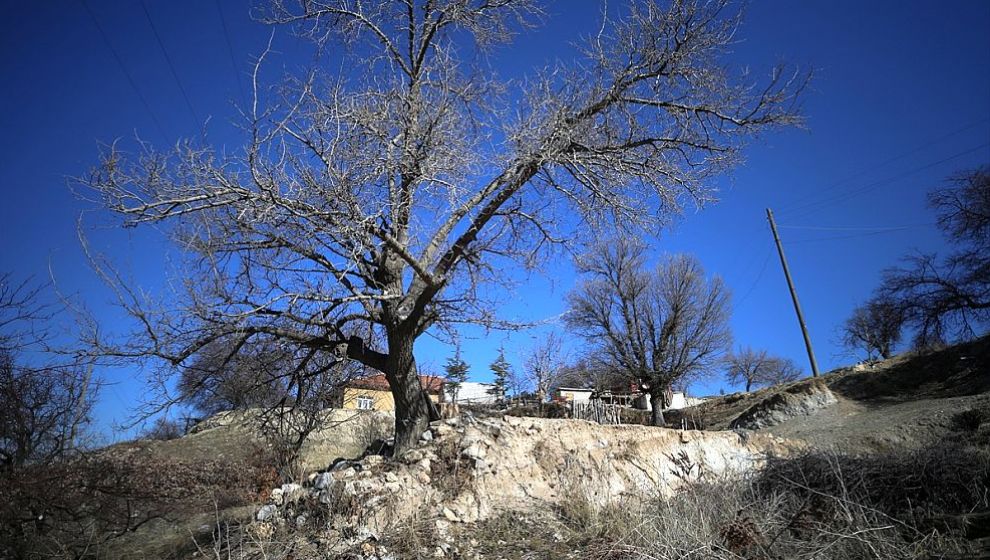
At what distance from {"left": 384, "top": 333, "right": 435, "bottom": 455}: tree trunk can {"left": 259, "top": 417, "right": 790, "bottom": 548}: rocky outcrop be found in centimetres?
27

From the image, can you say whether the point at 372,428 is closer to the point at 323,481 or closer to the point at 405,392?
the point at 405,392

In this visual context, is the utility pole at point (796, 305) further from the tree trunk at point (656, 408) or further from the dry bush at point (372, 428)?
the dry bush at point (372, 428)

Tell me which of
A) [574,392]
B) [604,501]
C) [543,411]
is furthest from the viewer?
[574,392]

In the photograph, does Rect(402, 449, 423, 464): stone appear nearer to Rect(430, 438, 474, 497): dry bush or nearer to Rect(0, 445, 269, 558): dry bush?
Rect(430, 438, 474, 497): dry bush

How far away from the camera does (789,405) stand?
21203 millimetres

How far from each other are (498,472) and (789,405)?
58.8ft

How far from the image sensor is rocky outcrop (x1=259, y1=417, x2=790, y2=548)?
6906 mm

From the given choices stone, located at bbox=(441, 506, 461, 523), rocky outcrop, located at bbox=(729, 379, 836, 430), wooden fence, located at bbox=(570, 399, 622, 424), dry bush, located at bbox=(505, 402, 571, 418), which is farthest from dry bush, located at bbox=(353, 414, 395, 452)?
rocky outcrop, located at bbox=(729, 379, 836, 430)

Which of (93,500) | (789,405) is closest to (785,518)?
(93,500)

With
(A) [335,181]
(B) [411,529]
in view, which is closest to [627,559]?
(B) [411,529]

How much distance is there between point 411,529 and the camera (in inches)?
240

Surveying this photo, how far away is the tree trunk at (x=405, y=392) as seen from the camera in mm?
9000

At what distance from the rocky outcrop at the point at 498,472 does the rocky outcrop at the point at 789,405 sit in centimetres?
1199

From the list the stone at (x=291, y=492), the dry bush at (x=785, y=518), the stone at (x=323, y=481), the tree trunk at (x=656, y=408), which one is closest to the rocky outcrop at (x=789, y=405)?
the tree trunk at (x=656, y=408)
